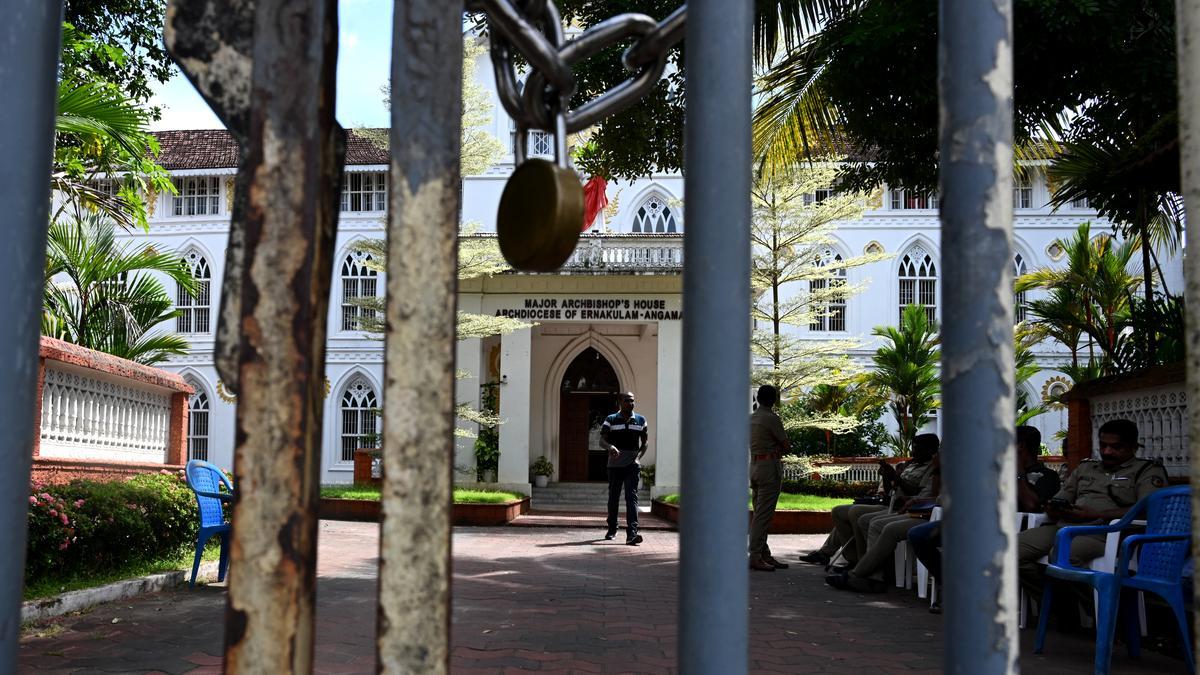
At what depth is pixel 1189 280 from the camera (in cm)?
160

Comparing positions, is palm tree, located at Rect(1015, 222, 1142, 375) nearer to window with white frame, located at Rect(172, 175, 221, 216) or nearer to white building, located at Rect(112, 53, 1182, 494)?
white building, located at Rect(112, 53, 1182, 494)

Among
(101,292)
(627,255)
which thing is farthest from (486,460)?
(101,292)

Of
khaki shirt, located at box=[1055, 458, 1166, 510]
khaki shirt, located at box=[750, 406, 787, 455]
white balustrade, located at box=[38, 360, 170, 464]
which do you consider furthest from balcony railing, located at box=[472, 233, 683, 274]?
khaki shirt, located at box=[1055, 458, 1166, 510]

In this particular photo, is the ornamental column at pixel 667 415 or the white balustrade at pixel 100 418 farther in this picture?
the ornamental column at pixel 667 415

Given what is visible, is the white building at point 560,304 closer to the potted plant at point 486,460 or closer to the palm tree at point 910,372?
the potted plant at point 486,460

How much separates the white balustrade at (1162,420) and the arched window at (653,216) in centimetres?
2201

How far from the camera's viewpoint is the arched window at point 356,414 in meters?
30.8

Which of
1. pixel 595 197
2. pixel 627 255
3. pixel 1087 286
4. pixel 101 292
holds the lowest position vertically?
pixel 101 292

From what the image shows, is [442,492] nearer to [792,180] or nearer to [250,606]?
[250,606]

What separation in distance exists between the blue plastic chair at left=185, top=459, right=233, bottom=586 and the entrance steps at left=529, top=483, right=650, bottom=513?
13.7 metres

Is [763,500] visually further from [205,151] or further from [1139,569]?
[205,151]

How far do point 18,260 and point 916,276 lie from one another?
31.1m

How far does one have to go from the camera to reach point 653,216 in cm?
3042

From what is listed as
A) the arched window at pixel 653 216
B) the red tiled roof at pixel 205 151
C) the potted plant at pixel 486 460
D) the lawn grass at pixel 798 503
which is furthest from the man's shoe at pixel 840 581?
the red tiled roof at pixel 205 151
